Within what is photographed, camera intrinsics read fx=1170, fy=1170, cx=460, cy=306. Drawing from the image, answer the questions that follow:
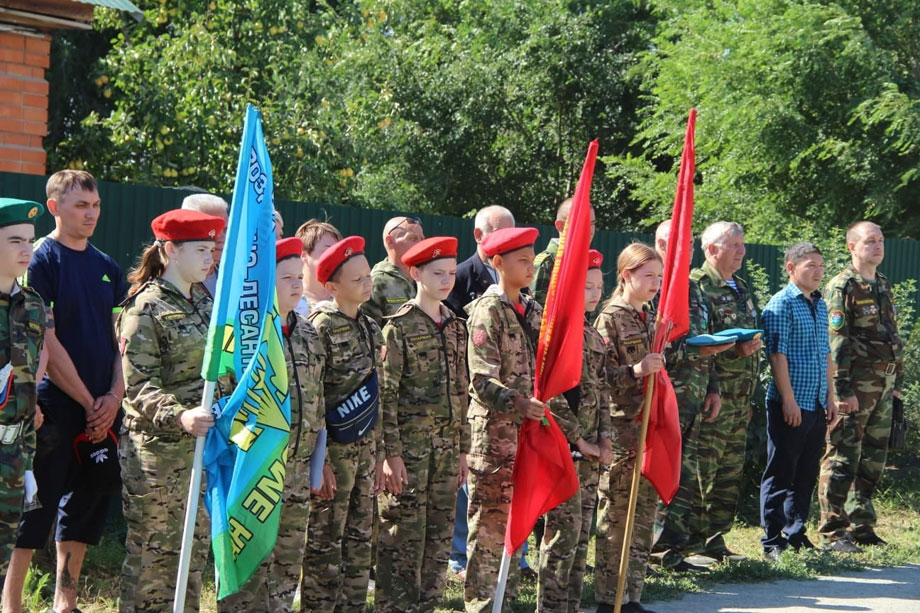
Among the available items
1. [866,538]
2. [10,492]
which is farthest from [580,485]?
[866,538]

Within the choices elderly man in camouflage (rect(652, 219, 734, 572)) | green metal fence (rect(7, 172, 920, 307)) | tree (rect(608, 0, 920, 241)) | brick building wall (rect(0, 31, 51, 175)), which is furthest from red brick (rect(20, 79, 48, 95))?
tree (rect(608, 0, 920, 241))

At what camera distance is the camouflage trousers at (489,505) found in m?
6.00

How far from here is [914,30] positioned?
18219 mm

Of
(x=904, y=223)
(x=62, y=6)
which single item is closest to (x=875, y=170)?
(x=904, y=223)

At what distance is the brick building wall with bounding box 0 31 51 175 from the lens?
8.86 m

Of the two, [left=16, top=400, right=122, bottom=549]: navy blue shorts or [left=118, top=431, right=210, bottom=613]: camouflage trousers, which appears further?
[left=16, top=400, right=122, bottom=549]: navy blue shorts

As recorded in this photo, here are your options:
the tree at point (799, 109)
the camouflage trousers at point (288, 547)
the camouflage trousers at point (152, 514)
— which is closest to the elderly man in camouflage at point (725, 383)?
the camouflage trousers at point (288, 547)

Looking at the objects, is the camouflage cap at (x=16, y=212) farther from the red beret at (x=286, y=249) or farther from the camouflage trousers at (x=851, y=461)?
the camouflage trousers at (x=851, y=461)

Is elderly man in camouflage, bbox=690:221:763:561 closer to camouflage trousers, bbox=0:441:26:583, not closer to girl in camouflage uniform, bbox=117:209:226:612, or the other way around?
girl in camouflage uniform, bbox=117:209:226:612

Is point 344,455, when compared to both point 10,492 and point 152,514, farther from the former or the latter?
point 10,492

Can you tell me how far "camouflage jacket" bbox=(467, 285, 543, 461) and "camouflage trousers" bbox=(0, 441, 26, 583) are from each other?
7.22ft

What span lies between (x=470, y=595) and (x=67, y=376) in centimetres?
230

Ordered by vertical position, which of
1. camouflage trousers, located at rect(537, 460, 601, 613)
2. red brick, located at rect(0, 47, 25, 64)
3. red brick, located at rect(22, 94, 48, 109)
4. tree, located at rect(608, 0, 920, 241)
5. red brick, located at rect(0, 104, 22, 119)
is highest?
tree, located at rect(608, 0, 920, 241)

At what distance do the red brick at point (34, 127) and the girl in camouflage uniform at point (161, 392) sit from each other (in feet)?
15.0
